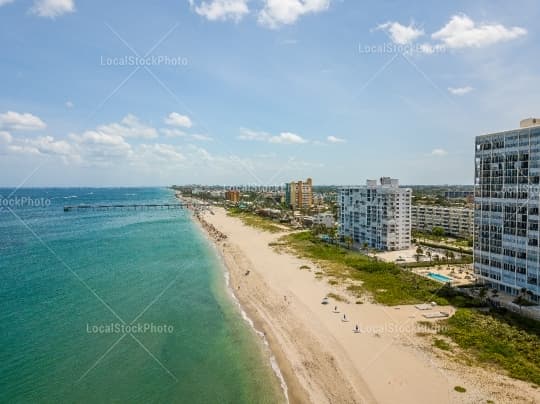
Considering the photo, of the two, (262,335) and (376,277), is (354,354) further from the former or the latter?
(376,277)

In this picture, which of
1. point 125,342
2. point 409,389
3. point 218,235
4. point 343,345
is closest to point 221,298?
point 125,342

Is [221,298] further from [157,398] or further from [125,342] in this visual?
[157,398]

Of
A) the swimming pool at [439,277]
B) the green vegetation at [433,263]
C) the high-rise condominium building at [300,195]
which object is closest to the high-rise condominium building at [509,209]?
the swimming pool at [439,277]

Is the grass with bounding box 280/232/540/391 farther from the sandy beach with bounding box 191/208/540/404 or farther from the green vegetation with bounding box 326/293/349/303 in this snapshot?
the green vegetation with bounding box 326/293/349/303

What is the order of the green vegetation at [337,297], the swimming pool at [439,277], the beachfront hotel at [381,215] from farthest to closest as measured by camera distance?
the beachfront hotel at [381,215], the swimming pool at [439,277], the green vegetation at [337,297]

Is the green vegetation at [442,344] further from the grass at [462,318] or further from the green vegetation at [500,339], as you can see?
the green vegetation at [500,339]

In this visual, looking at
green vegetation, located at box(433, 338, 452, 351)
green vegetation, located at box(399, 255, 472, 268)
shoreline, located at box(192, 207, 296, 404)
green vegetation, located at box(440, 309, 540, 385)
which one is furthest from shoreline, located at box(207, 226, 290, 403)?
green vegetation, located at box(399, 255, 472, 268)
